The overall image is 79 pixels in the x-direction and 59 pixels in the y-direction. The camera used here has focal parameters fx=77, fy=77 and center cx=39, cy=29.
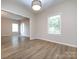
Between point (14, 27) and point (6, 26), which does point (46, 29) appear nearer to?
point (6, 26)

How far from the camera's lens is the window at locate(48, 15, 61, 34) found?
5.81 meters

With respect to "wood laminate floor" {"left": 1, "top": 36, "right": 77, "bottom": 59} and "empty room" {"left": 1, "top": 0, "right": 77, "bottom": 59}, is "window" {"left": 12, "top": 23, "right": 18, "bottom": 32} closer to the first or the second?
"empty room" {"left": 1, "top": 0, "right": 77, "bottom": 59}

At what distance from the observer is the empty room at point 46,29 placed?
3496 mm

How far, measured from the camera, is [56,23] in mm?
6039

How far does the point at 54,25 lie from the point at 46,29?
0.87 m

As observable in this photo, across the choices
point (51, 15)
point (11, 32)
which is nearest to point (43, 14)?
point (51, 15)

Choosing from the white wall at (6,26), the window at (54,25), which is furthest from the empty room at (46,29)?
the white wall at (6,26)

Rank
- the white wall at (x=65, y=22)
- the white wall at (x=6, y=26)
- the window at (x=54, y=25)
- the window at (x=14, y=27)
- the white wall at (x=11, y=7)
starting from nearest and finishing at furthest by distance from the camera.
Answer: the white wall at (x=11, y=7), the white wall at (x=65, y=22), the window at (x=54, y=25), the white wall at (x=6, y=26), the window at (x=14, y=27)

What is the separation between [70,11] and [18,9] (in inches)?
131

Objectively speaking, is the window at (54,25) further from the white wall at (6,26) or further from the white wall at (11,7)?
the white wall at (6,26)

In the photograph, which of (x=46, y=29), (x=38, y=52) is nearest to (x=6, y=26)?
(x=46, y=29)

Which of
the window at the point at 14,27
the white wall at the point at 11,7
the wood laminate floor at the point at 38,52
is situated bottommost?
the wood laminate floor at the point at 38,52

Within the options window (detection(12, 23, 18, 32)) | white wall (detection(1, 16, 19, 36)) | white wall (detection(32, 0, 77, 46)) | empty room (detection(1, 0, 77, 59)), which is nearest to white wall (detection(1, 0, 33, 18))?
empty room (detection(1, 0, 77, 59))

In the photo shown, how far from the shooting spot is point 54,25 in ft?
20.4
